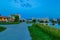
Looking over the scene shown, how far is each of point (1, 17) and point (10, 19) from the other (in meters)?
16.1

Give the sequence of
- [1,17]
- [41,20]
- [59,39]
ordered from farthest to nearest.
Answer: [1,17] < [41,20] < [59,39]

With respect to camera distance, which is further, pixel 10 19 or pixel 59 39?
pixel 10 19

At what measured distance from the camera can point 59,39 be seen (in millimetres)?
11289

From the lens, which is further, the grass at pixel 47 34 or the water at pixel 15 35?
the water at pixel 15 35

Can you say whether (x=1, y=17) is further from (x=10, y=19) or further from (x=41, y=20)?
(x=41, y=20)

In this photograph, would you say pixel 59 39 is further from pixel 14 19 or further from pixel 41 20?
pixel 14 19

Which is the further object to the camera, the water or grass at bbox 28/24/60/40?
the water

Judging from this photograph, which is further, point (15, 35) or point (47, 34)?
point (47, 34)

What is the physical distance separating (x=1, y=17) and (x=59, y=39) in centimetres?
8218

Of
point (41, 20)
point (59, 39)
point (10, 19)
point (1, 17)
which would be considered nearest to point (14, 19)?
point (10, 19)

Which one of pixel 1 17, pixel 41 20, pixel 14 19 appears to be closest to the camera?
pixel 41 20

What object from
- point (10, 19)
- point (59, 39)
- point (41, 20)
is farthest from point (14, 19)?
point (59, 39)

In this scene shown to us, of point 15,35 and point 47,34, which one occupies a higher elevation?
point 15,35

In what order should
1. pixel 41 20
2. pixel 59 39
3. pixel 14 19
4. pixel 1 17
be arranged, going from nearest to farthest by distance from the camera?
pixel 59 39
pixel 41 20
pixel 1 17
pixel 14 19
